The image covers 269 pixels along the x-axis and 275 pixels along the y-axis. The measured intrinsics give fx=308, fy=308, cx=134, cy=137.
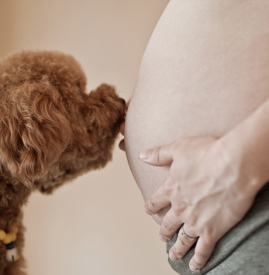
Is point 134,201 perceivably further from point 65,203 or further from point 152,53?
point 152,53

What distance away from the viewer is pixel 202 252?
1.57ft

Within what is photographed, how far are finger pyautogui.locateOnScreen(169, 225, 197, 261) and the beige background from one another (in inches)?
34.8

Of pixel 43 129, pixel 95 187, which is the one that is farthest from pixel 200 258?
pixel 95 187

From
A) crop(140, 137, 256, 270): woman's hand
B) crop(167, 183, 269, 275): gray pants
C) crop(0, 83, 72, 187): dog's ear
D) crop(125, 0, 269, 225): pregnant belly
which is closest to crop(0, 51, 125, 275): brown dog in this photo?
crop(0, 83, 72, 187): dog's ear

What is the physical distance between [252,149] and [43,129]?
519mm

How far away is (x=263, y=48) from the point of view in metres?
0.47

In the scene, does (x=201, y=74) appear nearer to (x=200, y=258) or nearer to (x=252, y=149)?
(x=252, y=149)

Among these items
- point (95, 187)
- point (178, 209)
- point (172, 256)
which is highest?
point (178, 209)

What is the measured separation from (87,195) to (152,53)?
1.01 meters

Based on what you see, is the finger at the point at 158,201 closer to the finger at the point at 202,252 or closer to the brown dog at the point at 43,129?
the finger at the point at 202,252

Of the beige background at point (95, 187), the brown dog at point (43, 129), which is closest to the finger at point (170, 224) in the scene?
the brown dog at point (43, 129)

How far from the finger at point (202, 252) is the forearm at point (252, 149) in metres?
0.12

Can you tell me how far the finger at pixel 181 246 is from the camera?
51 centimetres

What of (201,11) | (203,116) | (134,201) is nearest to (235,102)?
(203,116)
